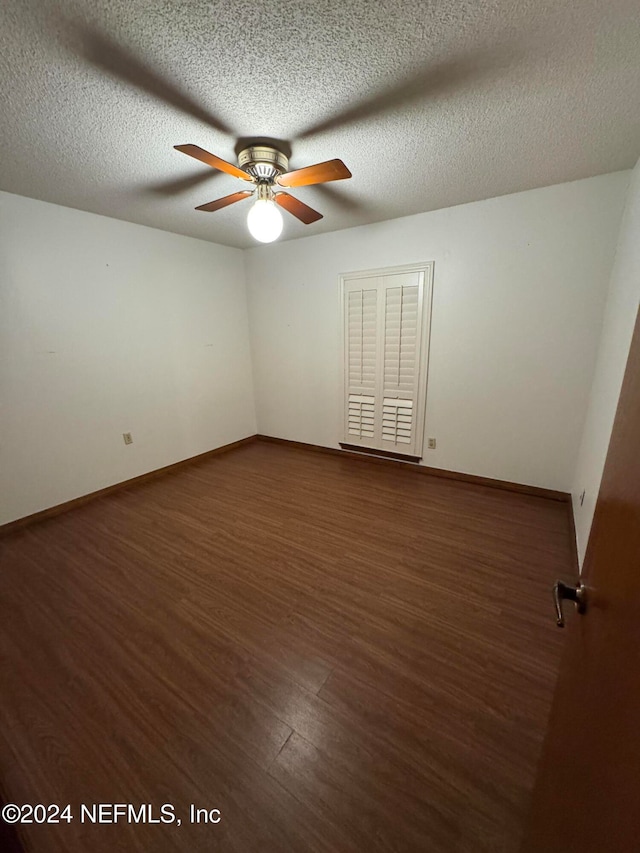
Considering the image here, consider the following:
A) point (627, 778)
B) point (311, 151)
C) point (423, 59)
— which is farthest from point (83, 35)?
point (627, 778)

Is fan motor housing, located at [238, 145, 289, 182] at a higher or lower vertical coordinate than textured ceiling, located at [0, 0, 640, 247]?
lower

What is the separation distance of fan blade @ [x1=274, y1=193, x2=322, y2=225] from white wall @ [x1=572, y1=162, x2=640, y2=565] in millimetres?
1680

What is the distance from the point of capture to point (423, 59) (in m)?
1.11

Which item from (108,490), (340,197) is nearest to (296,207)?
(340,197)

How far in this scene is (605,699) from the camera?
47 cm

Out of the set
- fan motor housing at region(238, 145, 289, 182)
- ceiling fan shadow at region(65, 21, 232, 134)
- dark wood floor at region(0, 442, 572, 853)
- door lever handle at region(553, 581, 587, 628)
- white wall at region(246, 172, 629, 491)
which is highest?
ceiling fan shadow at region(65, 21, 232, 134)

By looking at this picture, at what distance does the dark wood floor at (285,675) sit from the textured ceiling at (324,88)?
2251 millimetres

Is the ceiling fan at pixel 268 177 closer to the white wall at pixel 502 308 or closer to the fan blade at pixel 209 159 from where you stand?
the fan blade at pixel 209 159

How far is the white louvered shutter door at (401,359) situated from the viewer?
2.74m

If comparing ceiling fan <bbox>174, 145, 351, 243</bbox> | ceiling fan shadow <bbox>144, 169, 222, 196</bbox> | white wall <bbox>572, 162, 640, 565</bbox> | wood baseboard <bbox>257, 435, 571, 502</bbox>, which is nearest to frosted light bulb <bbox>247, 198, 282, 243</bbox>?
ceiling fan <bbox>174, 145, 351, 243</bbox>

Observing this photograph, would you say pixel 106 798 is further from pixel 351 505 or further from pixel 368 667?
pixel 351 505

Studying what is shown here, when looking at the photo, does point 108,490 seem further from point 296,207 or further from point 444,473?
point 444,473

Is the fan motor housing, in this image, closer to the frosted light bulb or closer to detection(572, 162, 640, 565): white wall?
the frosted light bulb

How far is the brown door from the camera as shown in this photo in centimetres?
38
